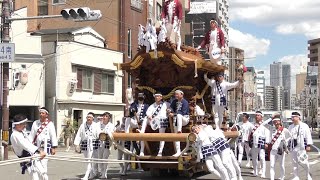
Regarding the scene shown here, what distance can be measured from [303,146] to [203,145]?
3.98 meters

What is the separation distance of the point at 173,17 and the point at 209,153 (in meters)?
5.27

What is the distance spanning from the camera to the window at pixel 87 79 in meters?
37.9

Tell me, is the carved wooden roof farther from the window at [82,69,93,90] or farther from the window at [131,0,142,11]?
the window at [131,0,142,11]

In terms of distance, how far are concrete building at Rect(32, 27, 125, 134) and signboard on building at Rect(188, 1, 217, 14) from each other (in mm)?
32377

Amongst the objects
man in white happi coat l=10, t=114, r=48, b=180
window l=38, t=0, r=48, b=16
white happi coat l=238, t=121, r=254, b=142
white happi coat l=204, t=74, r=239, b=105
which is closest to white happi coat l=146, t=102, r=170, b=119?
white happi coat l=204, t=74, r=239, b=105

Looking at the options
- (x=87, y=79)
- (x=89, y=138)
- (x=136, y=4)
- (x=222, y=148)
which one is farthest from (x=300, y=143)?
(x=136, y=4)

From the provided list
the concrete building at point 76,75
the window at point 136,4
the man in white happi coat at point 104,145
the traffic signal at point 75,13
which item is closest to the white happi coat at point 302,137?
the man in white happi coat at point 104,145

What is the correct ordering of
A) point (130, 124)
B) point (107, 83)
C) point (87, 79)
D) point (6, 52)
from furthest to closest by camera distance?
point (107, 83) < point (87, 79) < point (6, 52) < point (130, 124)

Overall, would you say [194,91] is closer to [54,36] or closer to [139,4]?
[54,36]

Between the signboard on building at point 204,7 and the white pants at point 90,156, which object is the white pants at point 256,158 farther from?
the signboard on building at point 204,7

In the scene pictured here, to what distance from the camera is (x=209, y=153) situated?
478 inches

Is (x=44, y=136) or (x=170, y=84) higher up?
(x=170, y=84)

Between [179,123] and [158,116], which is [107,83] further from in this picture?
[179,123]

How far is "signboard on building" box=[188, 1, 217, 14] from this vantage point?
7194cm
